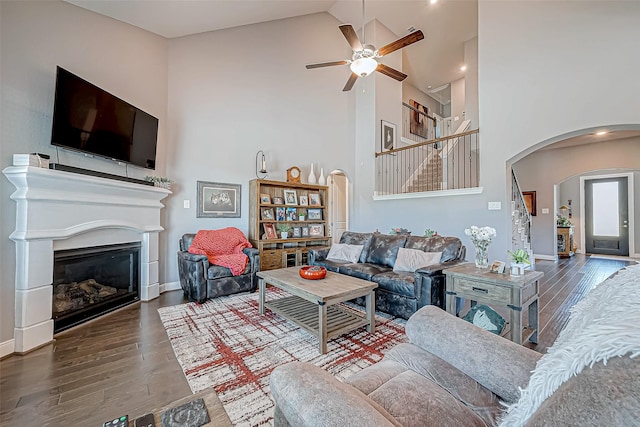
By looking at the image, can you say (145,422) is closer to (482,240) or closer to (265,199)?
(482,240)

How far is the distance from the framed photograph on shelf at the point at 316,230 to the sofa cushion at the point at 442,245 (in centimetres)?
245

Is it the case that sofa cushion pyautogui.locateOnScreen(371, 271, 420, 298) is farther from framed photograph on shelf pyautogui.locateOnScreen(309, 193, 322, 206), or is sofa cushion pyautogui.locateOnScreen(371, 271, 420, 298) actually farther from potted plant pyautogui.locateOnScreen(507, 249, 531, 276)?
framed photograph on shelf pyautogui.locateOnScreen(309, 193, 322, 206)

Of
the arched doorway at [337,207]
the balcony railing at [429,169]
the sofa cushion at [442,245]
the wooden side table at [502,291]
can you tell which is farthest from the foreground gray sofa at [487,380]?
the arched doorway at [337,207]

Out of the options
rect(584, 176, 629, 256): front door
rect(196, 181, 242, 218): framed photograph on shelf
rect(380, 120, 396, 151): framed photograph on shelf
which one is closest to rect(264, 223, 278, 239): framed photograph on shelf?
rect(196, 181, 242, 218): framed photograph on shelf

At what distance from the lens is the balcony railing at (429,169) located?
5750 millimetres

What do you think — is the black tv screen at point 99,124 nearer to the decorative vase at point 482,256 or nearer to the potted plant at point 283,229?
the potted plant at point 283,229

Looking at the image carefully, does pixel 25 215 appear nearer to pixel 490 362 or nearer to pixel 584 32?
pixel 490 362

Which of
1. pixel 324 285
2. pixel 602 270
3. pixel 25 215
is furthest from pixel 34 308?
pixel 602 270

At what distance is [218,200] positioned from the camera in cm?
441

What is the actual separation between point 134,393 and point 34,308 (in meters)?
1.39

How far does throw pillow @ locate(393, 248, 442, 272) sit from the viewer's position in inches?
116

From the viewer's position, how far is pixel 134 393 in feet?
5.49

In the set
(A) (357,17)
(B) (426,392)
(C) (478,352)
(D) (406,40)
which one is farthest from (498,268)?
(A) (357,17)

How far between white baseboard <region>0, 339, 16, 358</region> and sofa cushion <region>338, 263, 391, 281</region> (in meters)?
3.05
